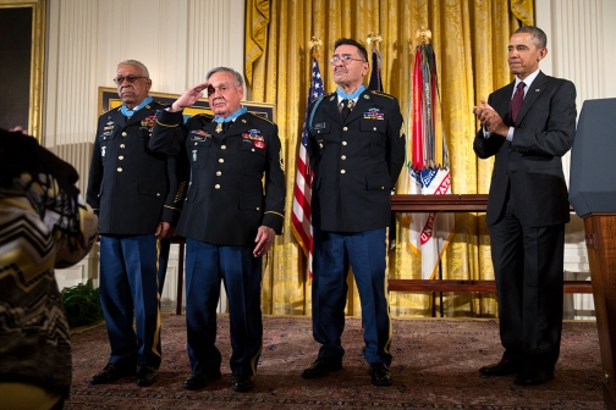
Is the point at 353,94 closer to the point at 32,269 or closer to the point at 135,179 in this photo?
the point at 135,179

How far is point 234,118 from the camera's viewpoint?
8.43 feet

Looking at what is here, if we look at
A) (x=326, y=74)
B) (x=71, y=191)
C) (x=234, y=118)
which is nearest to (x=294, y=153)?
(x=326, y=74)

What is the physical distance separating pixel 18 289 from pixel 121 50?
4.79 meters

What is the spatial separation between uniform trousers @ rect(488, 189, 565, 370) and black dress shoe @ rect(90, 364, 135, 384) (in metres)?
1.82

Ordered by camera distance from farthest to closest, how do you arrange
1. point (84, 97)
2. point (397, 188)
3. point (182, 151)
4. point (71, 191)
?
point (84, 97), point (397, 188), point (182, 151), point (71, 191)

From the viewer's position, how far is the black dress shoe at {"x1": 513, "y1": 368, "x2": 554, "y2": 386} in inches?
95.6

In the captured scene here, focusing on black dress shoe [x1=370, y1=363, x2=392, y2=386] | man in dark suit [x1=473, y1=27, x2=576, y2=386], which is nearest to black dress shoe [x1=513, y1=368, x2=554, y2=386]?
man in dark suit [x1=473, y1=27, x2=576, y2=386]

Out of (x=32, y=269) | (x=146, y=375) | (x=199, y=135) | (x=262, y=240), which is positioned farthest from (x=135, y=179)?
(x=32, y=269)

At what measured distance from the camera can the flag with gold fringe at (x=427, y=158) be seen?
4828 mm

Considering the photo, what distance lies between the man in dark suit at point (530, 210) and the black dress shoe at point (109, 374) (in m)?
1.73

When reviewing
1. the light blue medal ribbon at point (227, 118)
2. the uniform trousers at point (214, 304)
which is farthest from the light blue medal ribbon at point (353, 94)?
the uniform trousers at point (214, 304)

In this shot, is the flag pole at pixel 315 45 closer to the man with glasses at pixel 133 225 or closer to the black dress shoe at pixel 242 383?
the man with glasses at pixel 133 225

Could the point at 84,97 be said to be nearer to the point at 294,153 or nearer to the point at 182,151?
the point at 294,153

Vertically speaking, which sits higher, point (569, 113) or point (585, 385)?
point (569, 113)
